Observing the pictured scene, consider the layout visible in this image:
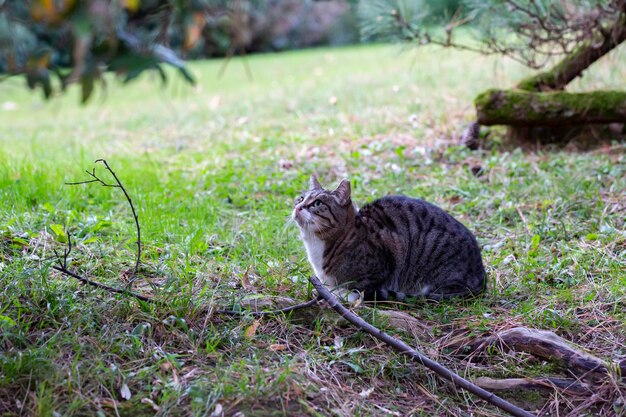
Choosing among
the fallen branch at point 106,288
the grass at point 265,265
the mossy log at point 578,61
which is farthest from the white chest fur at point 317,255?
the mossy log at point 578,61

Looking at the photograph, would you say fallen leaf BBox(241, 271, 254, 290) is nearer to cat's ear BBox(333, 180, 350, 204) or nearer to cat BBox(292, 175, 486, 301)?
cat BBox(292, 175, 486, 301)

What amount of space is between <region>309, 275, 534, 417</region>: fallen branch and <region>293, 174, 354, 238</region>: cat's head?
0.62 metres

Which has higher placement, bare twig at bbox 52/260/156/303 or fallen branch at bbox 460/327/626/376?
bare twig at bbox 52/260/156/303

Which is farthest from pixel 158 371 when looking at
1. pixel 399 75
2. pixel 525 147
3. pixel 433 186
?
pixel 399 75

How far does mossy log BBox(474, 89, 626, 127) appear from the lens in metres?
5.61

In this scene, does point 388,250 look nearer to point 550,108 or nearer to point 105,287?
point 105,287

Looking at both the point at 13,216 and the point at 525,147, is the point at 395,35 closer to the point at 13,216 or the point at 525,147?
the point at 525,147

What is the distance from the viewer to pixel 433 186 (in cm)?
516

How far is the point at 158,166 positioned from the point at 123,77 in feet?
15.0

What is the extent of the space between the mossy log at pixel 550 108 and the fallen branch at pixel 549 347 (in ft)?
10.00

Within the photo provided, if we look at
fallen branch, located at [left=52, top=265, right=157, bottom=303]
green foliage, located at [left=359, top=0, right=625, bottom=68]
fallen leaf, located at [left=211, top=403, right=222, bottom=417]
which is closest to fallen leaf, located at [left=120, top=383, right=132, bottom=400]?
fallen leaf, located at [left=211, top=403, right=222, bottom=417]

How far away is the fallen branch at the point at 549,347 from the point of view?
2.81 m

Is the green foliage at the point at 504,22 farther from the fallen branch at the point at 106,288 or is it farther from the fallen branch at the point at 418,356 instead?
the fallen branch at the point at 106,288

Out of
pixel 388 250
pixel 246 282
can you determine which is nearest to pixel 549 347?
pixel 388 250
